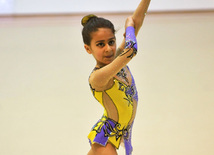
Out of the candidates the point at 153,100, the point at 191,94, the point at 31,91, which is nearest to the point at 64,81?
the point at 31,91

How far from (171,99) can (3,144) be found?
1520mm

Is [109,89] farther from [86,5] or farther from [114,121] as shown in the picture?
[86,5]

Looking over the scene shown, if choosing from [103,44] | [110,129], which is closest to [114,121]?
[110,129]

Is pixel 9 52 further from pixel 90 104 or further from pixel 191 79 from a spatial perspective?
pixel 191 79

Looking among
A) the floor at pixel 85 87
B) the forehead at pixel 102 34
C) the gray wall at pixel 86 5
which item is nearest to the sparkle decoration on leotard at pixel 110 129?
the forehead at pixel 102 34

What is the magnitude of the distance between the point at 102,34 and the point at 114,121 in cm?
42

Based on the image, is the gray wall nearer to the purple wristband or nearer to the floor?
the floor

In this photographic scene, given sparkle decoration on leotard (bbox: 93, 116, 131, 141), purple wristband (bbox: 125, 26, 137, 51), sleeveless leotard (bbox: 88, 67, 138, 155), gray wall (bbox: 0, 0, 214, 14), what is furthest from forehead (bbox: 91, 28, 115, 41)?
gray wall (bbox: 0, 0, 214, 14)

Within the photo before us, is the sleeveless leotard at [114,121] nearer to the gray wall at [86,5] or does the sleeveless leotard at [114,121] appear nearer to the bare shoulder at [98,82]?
the bare shoulder at [98,82]

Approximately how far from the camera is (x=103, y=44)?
59.2 inches

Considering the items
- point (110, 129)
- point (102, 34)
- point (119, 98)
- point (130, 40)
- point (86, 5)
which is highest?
point (86, 5)

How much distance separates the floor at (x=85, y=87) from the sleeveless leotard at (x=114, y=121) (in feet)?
2.85

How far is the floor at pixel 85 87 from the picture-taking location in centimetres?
256

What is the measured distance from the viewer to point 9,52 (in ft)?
12.8
